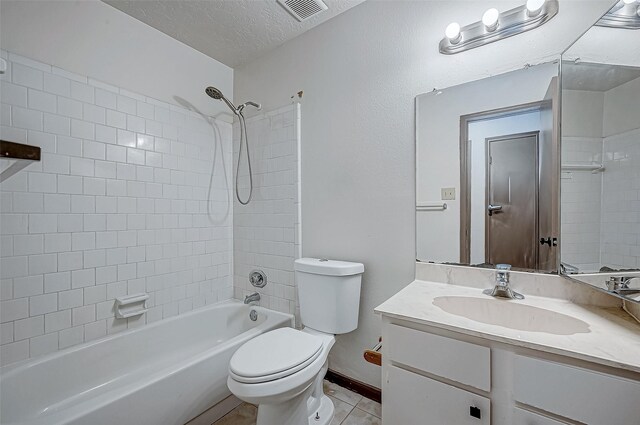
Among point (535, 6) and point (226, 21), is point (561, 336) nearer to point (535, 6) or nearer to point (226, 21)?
point (535, 6)

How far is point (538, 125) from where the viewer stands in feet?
3.89

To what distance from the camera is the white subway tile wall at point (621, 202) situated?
899 millimetres

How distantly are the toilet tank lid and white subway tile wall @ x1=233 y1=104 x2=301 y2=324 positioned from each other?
30 cm

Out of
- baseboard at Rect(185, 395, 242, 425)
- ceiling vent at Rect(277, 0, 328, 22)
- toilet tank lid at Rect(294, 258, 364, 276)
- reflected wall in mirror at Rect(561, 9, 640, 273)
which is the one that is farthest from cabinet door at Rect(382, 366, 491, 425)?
ceiling vent at Rect(277, 0, 328, 22)

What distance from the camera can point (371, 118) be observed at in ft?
5.29

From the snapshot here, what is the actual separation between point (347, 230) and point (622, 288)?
3.85ft

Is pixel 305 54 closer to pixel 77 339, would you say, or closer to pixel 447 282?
pixel 447 282

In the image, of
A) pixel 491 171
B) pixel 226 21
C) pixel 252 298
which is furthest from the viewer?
pixel 252 298

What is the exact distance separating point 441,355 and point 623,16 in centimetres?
133

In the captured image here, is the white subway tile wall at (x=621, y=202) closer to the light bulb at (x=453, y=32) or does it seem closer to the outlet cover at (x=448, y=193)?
the outlet cover at (x=448, y=193)

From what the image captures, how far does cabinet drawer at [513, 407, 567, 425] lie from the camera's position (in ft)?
2.46

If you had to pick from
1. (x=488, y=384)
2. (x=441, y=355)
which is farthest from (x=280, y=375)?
(x=488, y=384)

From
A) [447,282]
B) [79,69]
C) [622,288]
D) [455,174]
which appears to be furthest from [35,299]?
[622,288]

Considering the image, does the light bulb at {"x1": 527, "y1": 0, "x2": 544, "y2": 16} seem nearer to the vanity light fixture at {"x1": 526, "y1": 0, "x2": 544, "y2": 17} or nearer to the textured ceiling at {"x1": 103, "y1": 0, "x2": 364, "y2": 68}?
the vanity light fixture at {"x1": 526, "y1": 0, "x2": 544, "y2": 17}
